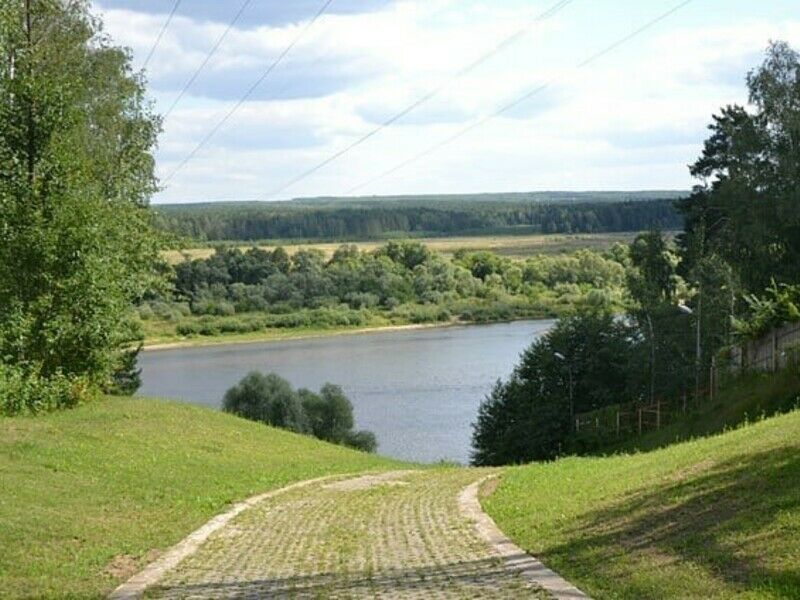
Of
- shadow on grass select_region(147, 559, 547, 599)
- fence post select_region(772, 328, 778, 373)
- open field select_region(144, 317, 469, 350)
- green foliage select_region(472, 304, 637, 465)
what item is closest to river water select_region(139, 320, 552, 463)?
green foliage select_region(472, 304, 637, 465)

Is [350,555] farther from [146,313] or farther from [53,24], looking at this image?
[146,313]

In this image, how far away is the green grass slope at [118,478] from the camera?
1096 centimetres

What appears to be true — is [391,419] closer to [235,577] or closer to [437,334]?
[235,577]

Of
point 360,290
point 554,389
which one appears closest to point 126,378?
point 554,389

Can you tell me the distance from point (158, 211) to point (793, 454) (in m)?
29.5

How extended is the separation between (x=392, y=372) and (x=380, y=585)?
5882cm

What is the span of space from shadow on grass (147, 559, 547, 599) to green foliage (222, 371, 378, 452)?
122 feet

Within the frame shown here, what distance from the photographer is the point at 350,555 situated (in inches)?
459

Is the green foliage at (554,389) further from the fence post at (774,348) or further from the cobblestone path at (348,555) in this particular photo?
the cobblestone path at (348,555)

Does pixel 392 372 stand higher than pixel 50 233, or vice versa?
pixel 50 233

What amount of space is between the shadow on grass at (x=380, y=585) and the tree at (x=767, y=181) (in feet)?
93.9

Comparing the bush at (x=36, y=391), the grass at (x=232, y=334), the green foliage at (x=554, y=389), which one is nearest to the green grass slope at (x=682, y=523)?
the bush at (x=36, y=391)

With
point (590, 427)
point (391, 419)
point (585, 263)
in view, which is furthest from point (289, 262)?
point (590, 427)

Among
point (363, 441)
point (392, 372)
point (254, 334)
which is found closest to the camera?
point (363, 441)
